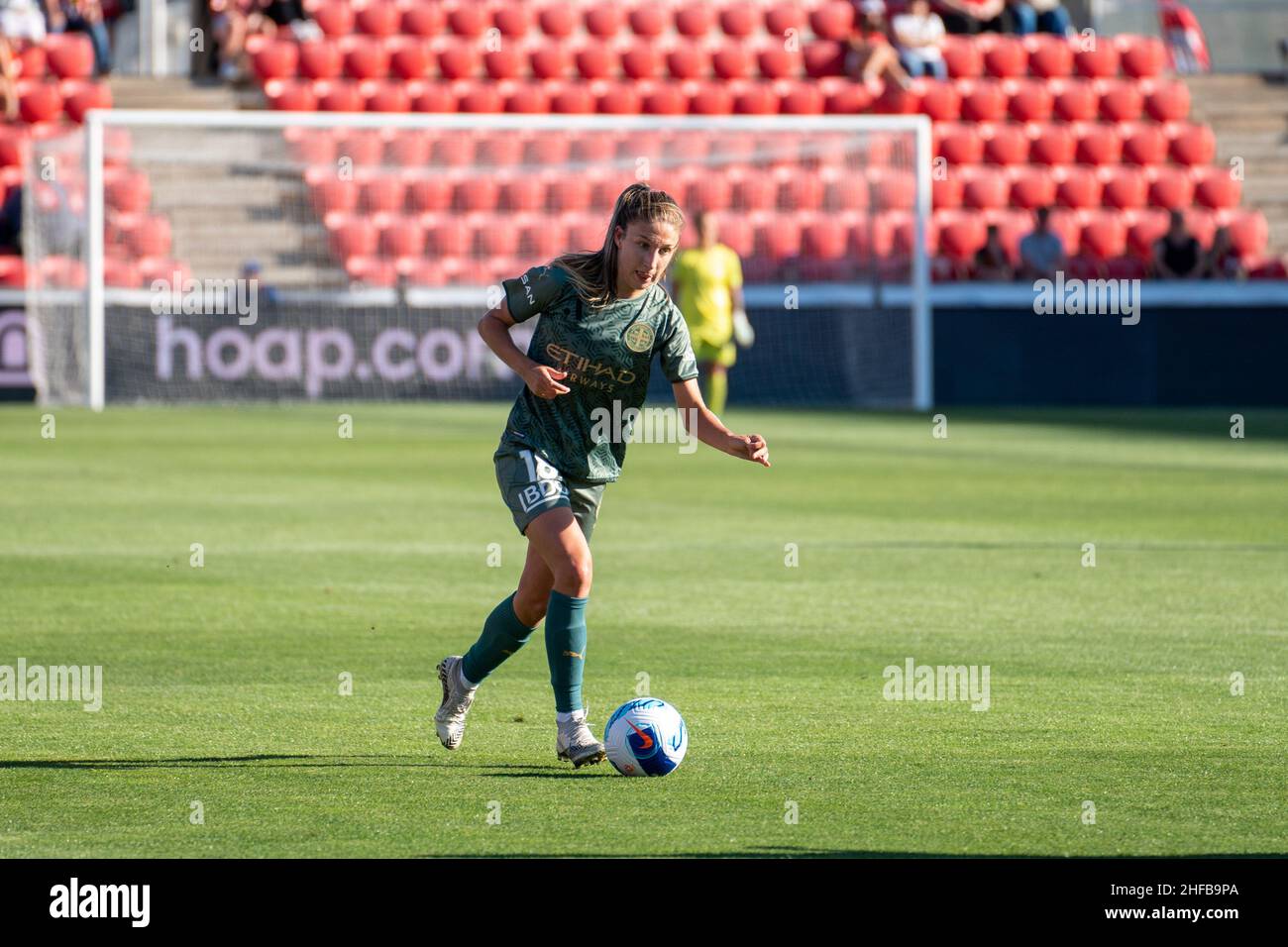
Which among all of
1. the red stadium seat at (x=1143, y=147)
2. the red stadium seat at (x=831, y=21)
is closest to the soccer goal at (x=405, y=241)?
the red stadium seat at (x=1143, y=147)

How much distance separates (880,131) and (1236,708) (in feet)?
62.3

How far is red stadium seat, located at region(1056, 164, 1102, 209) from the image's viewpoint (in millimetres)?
28688

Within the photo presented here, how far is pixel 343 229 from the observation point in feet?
81.4

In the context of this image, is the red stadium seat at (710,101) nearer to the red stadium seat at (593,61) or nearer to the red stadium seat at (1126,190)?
the red stadium seat at (593,61)

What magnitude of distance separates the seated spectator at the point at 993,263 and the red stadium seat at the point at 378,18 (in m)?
8.46

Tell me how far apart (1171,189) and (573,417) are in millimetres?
23749

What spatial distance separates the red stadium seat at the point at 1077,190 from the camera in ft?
94.1

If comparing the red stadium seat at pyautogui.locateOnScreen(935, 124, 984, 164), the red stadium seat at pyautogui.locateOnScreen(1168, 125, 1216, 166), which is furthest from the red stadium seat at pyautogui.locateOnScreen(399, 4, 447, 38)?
the red stadium seat at pyautogui.locateOnScreen(1168, 125, 1216, 166)

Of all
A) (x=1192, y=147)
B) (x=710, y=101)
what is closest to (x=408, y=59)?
(x=710, y=101)

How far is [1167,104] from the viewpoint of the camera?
99.1 feet

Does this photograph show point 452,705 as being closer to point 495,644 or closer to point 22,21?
point 495,644

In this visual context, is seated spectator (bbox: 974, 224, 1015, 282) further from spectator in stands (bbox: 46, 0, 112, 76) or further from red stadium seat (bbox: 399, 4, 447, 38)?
spectator in stands (bbox: 46, 0, 112, 76)
